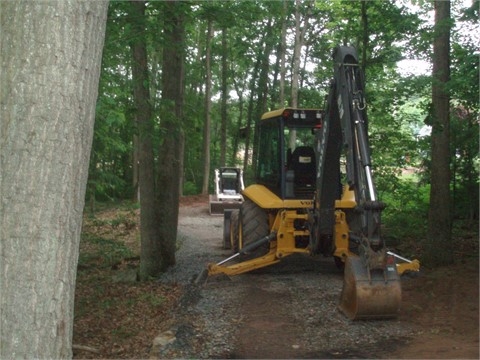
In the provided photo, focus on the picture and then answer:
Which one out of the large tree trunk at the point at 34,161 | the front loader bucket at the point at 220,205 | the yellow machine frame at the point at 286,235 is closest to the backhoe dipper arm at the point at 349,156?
the yellow machine frame at the point at 286,235

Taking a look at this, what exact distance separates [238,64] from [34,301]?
37.2 metres

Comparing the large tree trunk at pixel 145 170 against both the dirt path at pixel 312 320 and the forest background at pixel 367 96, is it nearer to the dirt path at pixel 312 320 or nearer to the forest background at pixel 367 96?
the forest background at pixel 367 96

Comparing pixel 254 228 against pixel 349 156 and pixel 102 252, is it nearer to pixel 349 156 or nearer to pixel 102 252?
pixel 349 156

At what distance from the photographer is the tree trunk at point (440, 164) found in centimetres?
1102

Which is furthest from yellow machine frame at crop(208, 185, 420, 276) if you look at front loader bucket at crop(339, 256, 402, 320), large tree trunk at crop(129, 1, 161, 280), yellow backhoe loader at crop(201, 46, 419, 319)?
front loader bucket at crop(339, 256, 402, 320)

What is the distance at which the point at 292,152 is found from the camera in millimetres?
11180

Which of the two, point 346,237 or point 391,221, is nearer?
point 346,237

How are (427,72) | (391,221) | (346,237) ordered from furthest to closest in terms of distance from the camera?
(391,221), (427,72), (346,237)

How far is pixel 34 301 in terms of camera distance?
8.08ft

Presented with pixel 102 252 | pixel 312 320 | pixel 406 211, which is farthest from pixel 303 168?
pixel 406 211

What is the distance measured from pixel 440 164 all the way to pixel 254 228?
384 centimetres

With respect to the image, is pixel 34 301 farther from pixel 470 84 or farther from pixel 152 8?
pixel 470 84

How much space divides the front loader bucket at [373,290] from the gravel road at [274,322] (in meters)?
0.25

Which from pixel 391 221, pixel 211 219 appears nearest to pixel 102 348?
pixel 391 221
